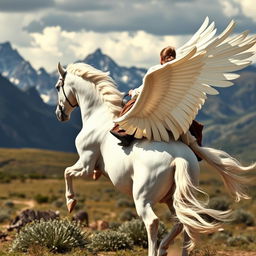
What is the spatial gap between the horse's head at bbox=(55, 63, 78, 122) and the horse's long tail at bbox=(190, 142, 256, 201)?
2.62 m

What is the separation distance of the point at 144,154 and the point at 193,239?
4.62 feet

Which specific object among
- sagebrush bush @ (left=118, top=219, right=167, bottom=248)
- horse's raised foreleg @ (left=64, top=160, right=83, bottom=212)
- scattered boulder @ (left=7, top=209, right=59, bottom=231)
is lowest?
scattered boulder @ (left=7, top=209, right=59, bottom=231)

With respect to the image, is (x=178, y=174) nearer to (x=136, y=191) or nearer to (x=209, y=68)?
(x=136, y=191)

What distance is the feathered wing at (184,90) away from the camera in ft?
31.3

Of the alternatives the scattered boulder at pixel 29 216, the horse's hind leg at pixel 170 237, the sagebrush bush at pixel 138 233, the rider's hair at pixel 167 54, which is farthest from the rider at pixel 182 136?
the scattered boulder at pixel 29 216

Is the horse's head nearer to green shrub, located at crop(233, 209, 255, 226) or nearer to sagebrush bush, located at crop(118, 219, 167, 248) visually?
sagebrush bush, located at crop(118, 219, 167, 248)

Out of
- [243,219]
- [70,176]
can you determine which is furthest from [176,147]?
[243,219]

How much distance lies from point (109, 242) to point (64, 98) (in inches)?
187

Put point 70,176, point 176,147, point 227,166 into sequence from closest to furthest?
point 176,147
point 227,166
point 70,176

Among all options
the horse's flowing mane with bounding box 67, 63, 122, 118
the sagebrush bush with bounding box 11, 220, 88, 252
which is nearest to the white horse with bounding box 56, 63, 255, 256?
the horse's flowing mane with bounding box 67, 63, 122, 118

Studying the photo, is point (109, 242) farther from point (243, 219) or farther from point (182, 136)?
point (243, 219)

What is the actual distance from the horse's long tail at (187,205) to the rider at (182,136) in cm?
62

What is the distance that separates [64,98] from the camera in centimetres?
1203

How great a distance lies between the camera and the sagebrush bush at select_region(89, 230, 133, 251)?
50.3 ft
